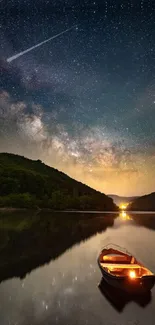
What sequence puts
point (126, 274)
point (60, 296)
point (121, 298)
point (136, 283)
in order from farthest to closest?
1. point (126, 274)
2. point (60, 296)
3. point (121, 298)
4. point (136, 283)

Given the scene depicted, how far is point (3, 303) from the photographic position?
16.9 metres

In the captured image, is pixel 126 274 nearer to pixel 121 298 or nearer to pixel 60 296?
pixel 121 298

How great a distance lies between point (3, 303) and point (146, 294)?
9.68 metres

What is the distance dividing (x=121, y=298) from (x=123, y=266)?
132 inches

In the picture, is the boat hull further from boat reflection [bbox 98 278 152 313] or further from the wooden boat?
boat reflection [bbox 98 278 152 313]

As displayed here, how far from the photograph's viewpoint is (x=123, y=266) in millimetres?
20656

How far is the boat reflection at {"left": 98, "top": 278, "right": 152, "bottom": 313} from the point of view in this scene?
16.5m

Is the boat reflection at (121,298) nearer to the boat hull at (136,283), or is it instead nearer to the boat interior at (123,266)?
the boat hull at (136,283)

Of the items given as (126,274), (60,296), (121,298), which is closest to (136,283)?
(121,298)

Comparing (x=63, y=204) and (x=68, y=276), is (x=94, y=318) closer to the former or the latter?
(x=68, y=276)

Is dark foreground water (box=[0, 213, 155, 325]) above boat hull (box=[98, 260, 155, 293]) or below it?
below

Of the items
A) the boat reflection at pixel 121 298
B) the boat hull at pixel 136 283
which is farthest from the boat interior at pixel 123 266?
the boat reflection at pixel 121 298

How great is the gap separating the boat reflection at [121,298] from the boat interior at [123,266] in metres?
1.27

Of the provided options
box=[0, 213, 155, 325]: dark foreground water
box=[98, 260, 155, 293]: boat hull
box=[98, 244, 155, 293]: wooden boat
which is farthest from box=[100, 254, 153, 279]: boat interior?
box=[0, 213, 155, 325]: dark foreground water
